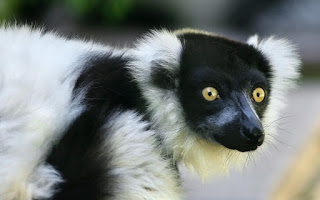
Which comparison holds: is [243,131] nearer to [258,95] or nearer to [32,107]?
[258,95]

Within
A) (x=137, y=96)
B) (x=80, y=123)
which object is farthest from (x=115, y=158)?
(x=137, y=96)

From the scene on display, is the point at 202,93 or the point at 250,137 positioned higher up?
the point at 202,93

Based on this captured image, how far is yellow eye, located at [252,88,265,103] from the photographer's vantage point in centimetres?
259

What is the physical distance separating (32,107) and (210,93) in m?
0.75

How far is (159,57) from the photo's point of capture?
2520 millimetres

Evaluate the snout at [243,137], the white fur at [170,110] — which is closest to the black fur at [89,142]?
the white fur at [170,110]

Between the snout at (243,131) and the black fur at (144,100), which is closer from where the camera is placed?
the black fur at (144,100)

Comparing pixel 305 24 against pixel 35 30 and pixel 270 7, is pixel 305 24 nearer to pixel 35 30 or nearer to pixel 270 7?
pixel 270 7

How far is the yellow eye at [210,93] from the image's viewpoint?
247cm

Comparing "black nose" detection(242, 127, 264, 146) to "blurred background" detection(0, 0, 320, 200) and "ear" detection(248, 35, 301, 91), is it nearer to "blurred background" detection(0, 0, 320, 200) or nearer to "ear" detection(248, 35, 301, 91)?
"ear" detection(248, 35, 301, 91)

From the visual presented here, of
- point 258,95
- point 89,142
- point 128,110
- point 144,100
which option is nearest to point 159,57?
point 144,100

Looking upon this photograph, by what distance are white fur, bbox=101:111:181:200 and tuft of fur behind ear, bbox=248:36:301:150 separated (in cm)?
69

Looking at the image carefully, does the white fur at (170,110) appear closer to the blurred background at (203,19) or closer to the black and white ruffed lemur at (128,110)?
the black and white ruffed lemur at (128,110)

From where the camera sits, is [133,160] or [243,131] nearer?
[133,160]
